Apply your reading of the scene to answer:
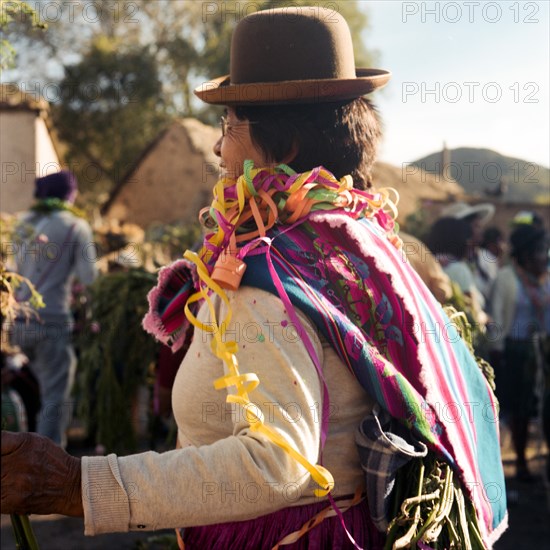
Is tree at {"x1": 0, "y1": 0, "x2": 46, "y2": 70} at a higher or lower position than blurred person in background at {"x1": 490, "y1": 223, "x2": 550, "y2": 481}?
higher

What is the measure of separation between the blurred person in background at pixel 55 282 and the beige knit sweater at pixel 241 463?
411 cm

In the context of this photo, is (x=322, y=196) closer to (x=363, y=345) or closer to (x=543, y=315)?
(x=363, y=345)

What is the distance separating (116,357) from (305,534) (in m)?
2.54

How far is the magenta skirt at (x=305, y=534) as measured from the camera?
157cm

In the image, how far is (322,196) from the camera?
63.2 inches

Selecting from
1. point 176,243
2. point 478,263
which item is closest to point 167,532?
point 176,243

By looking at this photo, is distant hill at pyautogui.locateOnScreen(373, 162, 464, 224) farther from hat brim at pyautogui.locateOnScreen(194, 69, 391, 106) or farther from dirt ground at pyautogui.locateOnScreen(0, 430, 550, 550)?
hat brim at pyautogui.locateOnScreen(194, 69, 391, 106)

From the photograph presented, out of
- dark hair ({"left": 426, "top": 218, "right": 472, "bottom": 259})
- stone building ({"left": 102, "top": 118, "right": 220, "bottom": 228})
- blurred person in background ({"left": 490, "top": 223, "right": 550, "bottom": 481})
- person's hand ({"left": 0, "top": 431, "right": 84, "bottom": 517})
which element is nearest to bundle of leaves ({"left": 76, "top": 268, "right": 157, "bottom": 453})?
person's hand ({"left": 0, "top": 431, "right": 84, "bottom": 517})

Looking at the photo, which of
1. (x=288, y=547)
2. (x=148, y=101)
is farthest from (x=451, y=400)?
(x=148, y=101)

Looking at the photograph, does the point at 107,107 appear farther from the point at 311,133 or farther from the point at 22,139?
the point at 311,133

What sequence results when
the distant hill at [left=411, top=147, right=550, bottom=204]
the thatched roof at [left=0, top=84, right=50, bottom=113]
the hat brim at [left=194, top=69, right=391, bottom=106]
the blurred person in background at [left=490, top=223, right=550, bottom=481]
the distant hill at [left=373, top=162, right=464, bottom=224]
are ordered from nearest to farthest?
the hat brim at [left=194, top=69, right=391, bottom=106], the distant hill at [left=411, top=147, right=550, bottom=204], the blurred person in background at [left=490, top=223, right=550, bottom=481], the thatched roof at [left=0, top=84, right=50, bottom=113], the distant hill at [left=373, top=162, right=464, bottom=224]

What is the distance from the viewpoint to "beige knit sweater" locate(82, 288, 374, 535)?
1321 mm

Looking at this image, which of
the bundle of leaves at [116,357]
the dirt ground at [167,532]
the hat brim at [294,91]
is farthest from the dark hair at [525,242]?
the hat brim at [294,91]

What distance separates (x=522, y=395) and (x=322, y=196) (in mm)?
4594
